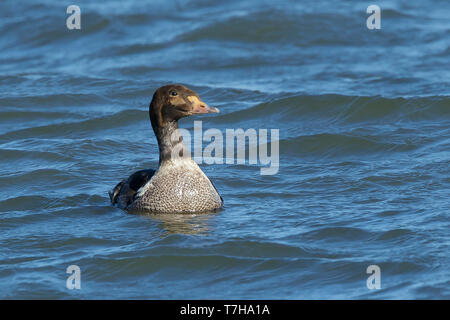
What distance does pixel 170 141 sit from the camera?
10.2m

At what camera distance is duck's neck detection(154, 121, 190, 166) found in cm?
1015

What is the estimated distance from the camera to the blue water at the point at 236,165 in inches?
346

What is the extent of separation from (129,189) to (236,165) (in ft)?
7.03

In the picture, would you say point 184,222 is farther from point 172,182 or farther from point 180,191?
→ point 172,182

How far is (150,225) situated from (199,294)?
1803 mm

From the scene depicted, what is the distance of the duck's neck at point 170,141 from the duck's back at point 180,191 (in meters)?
0.08

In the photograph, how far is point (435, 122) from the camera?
45.4 feet

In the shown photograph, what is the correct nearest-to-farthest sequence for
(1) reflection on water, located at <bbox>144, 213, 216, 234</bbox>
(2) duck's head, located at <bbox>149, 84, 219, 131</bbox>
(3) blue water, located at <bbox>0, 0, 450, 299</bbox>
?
(3) blue water, located at <bbox>0, 0, 450, 299</bbox> < (1) reflection on water, located at <bbox>144, 213, 216, 234</bbox> < (2) duck's head, located at <bbox>149, 84, 219, 131</bbox>

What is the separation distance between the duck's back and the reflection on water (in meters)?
0.07

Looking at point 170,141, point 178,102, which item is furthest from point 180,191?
point 178,102

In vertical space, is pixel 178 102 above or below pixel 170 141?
above

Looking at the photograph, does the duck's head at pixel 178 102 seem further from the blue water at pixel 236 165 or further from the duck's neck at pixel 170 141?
the blue water at pixel 236 165

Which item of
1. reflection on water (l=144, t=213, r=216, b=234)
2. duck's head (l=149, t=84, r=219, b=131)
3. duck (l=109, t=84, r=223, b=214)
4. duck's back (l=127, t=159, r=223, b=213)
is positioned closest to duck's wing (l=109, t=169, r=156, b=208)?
duck (l=109, t=84, r=223, b=214)

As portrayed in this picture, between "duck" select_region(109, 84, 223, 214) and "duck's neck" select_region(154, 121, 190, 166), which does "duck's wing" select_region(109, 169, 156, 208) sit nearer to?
"duck" select_region(109, 84, 223, 214)
